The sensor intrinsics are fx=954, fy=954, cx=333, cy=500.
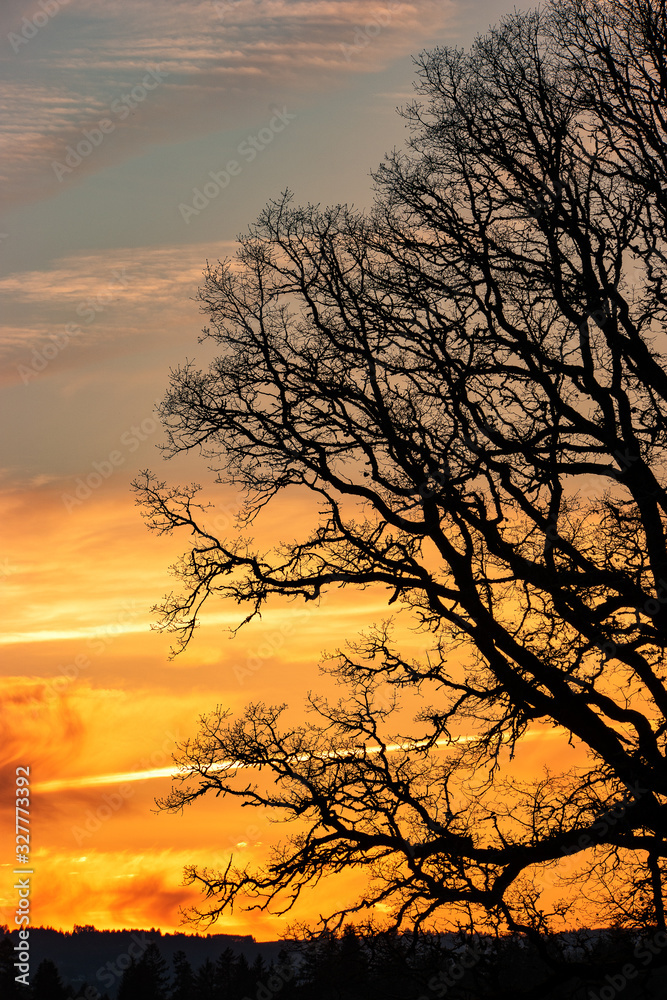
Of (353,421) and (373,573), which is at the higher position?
(353,421)

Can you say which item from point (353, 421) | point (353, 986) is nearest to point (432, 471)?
point (353, 421)

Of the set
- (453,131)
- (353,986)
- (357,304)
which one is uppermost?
(453,131)

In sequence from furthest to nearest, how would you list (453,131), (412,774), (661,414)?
(453,131)
(412,774)
(661,414)

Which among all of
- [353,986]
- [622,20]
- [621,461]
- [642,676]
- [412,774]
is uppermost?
[622,20]

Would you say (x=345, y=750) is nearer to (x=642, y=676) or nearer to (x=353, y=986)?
(x=353, y=986)

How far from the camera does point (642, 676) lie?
40.6ft

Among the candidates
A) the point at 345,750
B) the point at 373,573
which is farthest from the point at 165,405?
the point at 345,750

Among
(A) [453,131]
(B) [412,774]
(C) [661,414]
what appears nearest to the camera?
(C) [661,414]

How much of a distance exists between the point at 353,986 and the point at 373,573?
514 centimetres

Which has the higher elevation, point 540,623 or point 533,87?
point 533,87

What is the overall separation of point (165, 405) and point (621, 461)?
6.43m

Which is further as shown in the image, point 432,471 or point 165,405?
point 165,405

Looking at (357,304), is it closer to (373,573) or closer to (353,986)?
(373,573)

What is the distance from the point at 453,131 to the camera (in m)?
13.4
